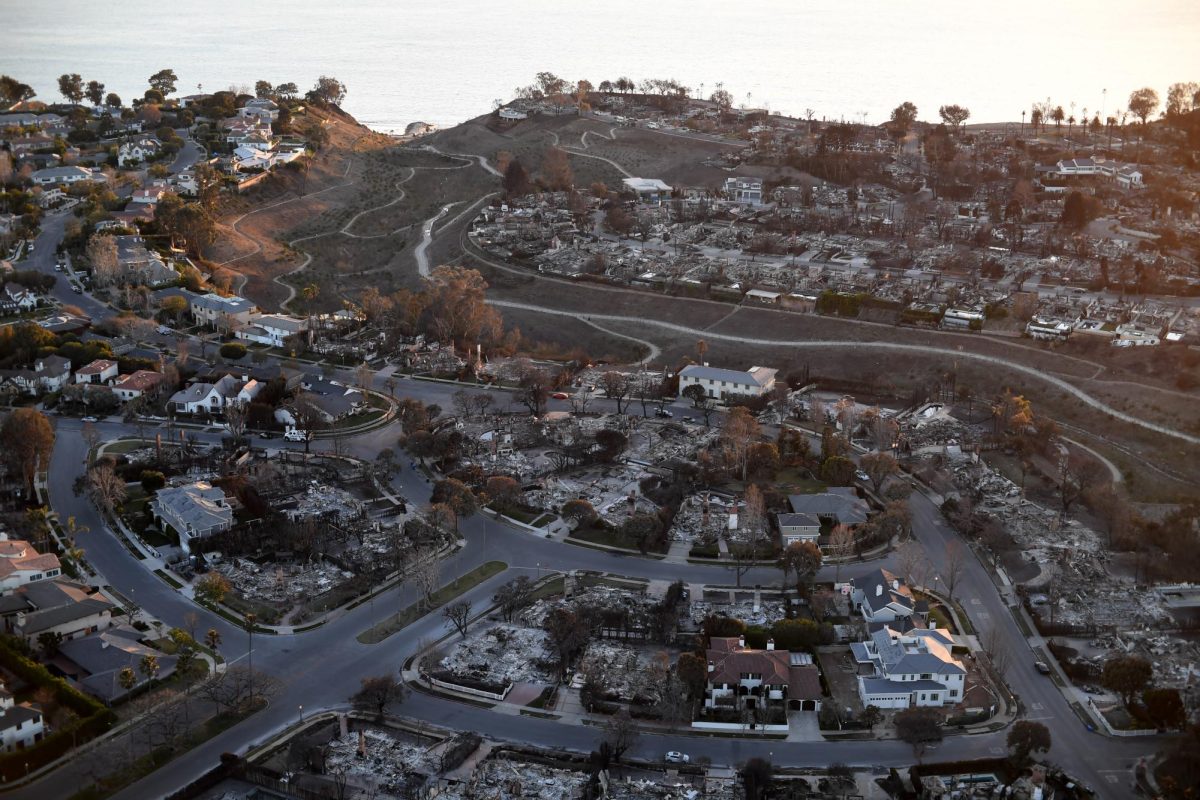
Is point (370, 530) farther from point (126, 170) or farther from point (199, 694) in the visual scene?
point (126, 170)

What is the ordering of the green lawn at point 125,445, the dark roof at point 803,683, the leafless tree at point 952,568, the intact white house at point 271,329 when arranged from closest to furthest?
the dark roof at point 803,683, the leafless tree at point 952,568, the green lawn at point 125,445, the intact white house at point 271,329

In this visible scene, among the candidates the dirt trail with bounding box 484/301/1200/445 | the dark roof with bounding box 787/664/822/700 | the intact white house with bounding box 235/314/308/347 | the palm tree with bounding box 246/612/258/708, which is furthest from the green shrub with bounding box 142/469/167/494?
the dirt trail with bounding box 484/301/1200/445

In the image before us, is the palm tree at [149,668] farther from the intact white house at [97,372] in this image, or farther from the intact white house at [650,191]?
the intact white house at [650,191]

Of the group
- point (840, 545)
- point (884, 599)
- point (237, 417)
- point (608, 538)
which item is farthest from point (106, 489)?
point (884, 599)

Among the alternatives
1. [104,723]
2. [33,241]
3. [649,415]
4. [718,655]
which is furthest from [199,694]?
[33,241]

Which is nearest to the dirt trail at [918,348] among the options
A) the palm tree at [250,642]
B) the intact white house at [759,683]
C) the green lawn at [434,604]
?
the intact white house at [759,683]
